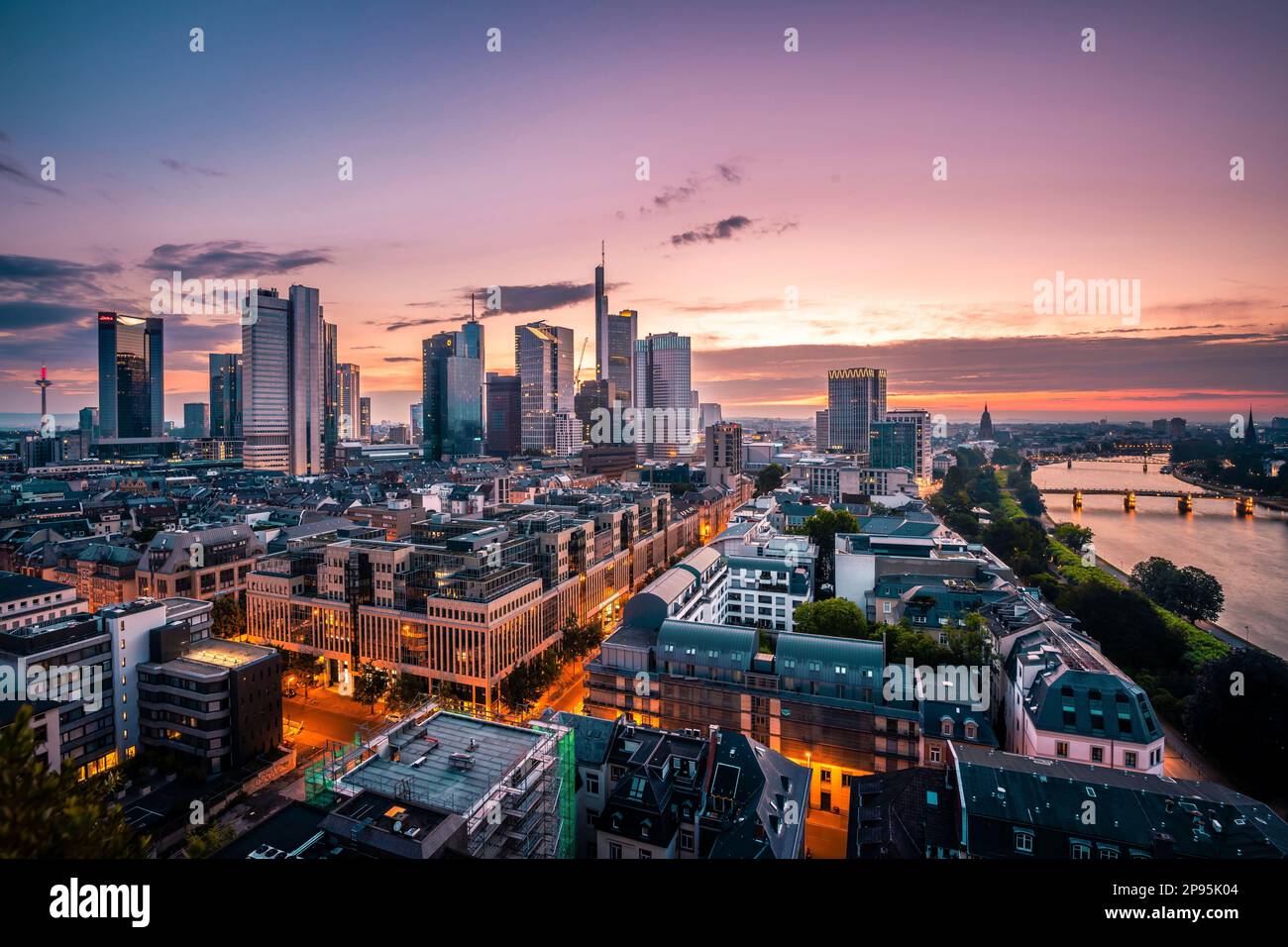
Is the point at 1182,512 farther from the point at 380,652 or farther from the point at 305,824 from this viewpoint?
the point at 305,824

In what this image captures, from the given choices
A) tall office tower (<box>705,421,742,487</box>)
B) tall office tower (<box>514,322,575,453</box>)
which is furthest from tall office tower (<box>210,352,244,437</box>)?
tall office tower (<box>705,421,742,487</box>)

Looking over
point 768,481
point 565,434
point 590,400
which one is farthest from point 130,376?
point 768,481

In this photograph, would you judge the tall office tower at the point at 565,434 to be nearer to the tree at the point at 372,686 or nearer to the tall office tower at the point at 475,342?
the tall office tower at the point at 475,342

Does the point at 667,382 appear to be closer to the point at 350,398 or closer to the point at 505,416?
the point at 505,416

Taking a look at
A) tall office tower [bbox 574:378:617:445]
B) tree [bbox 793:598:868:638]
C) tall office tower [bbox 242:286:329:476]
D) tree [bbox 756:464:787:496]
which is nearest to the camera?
tree [bbox 793:598:868:638]

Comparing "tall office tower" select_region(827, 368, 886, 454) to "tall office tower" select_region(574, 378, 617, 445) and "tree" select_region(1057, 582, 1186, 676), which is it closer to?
"tall office tower" select_region(574, 378, 617, 445)
